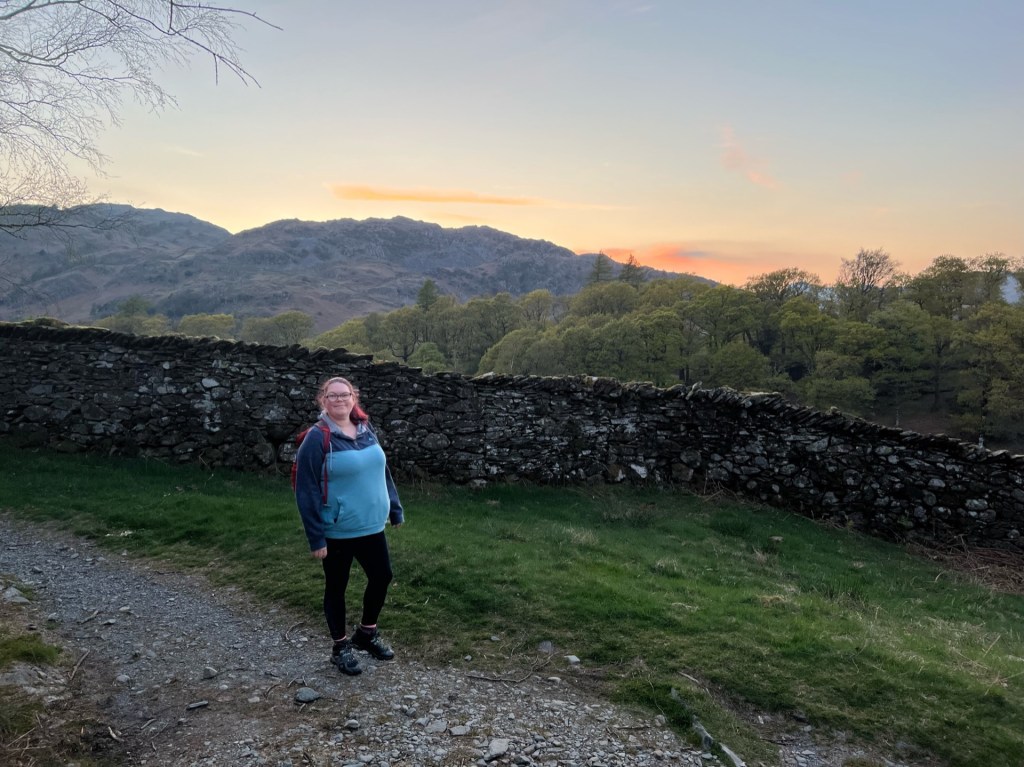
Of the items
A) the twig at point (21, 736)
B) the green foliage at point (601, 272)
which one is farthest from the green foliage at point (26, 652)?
the green foliage at point (601, 272)

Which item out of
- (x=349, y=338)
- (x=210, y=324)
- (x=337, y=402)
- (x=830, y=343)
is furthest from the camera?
(x=210, y=324)

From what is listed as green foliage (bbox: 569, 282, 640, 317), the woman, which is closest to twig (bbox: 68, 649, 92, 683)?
the woman

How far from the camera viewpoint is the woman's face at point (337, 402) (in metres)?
4.47

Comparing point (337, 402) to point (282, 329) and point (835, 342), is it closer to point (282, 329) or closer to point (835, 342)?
point (835, 342)

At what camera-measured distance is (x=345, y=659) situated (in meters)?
4.50

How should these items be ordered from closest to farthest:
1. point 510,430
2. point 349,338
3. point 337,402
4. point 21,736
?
point 21,736 → point 337,402 → point 510,430 → point 349,338

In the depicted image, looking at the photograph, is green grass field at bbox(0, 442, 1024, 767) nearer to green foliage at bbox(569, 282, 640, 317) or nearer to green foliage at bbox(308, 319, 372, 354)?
green foliage at bbox(569, 282, 640, 317)

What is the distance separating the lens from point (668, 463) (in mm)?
12195

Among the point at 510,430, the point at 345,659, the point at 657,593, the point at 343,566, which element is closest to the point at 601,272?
the point at 510,430

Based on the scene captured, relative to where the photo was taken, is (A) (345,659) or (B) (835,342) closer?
(A) (345,659)

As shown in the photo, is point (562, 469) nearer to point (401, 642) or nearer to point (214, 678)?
point (401, 642)

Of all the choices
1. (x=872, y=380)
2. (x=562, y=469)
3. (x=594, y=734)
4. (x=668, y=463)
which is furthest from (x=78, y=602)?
(x=872, y=380)

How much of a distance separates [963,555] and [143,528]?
13367 millimetres

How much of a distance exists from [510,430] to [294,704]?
7975 millimetres
